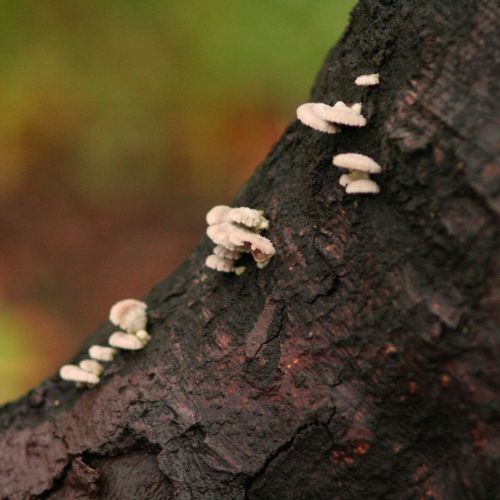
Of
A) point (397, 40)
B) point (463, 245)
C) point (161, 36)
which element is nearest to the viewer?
point (463, 245)

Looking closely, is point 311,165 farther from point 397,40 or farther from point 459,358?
point 459,358

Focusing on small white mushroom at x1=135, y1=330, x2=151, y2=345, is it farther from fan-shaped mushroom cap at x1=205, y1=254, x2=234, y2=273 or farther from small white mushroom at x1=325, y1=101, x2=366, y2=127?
small white mushroom at x1=325, y1=101, x2=366, y2=127

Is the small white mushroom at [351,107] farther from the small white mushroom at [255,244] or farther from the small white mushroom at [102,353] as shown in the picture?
the small white mushroom at [102,353]

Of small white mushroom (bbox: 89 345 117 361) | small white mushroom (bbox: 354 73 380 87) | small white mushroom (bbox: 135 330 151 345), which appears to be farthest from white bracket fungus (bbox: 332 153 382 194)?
small white mushroom (bbox: 89 345 117 361)

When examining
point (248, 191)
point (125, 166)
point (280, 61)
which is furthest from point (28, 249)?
point (248, 191)

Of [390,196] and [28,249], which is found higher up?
[28,249]
